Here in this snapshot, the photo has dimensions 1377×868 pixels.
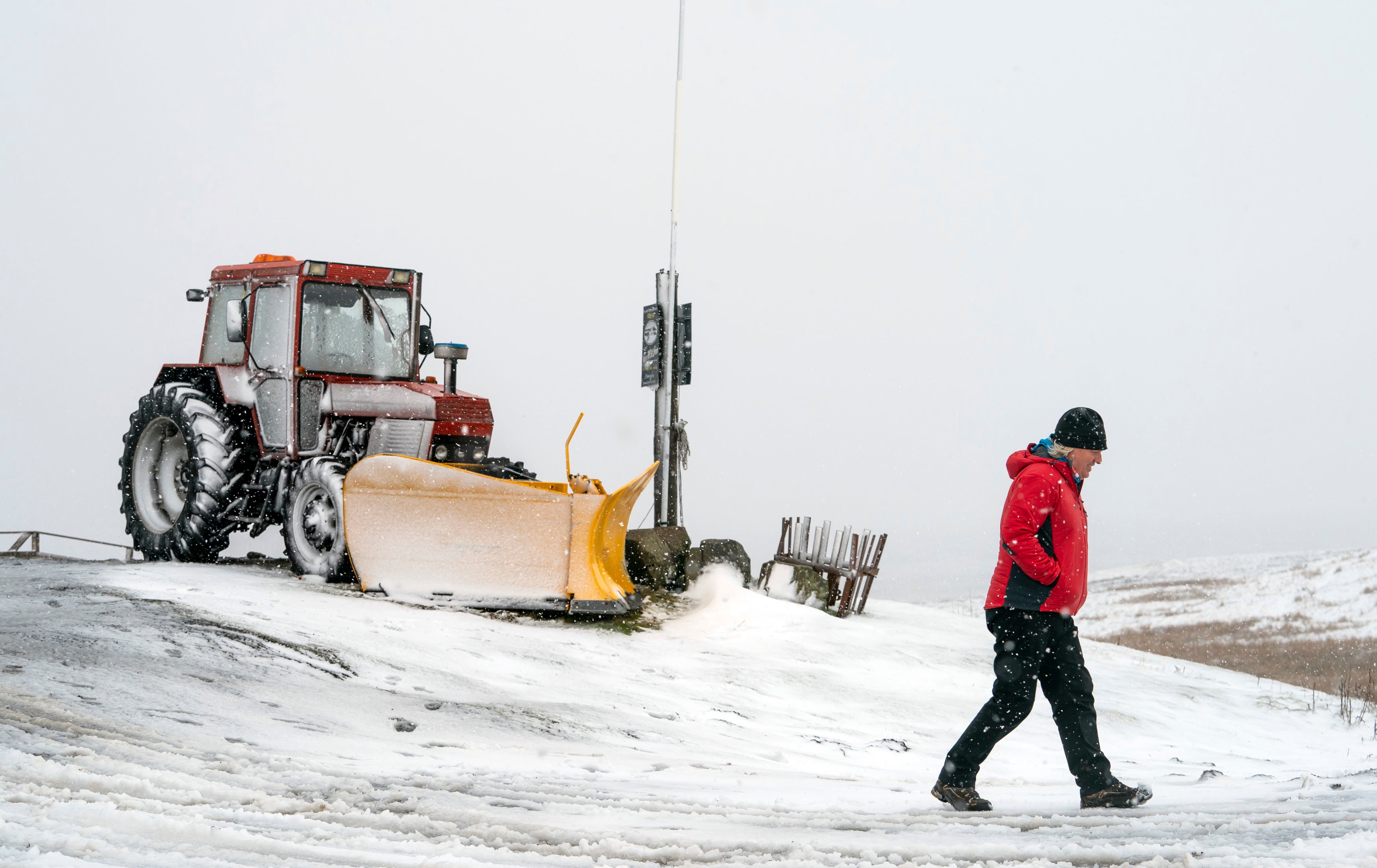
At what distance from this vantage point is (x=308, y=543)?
30.9 feet

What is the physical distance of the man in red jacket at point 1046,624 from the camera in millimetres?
4242

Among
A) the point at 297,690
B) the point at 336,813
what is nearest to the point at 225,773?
the point at 336,813

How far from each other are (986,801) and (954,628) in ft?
Answer: 24.1

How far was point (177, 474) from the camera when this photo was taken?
1112cm

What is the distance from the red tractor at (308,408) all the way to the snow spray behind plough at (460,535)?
540 millimetres

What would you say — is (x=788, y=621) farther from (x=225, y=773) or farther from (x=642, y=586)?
(x=225, y=773)

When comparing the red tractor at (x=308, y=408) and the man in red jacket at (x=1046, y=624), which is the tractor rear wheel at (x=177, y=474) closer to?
the red tractor at (x=308, y=408)

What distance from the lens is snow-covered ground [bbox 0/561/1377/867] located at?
345cm

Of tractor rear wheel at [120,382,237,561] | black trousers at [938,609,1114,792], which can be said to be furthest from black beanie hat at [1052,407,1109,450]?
tractor rear wheel at [120,382,237,561]

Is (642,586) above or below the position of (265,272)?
below

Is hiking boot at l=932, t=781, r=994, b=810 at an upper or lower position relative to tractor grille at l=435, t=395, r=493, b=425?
lower

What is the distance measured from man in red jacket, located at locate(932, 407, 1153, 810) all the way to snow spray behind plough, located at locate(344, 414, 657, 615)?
482 centimetres

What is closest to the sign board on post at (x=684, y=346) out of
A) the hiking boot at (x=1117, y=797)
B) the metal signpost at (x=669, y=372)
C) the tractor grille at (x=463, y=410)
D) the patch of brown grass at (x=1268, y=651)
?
the metal signpost at (x=669, y=372)

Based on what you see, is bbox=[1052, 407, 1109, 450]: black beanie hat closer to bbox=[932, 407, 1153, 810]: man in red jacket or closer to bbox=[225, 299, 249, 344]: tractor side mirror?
bbox=[932, 407, 1153, 810]: man in red jacket
